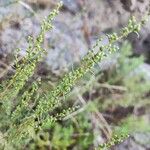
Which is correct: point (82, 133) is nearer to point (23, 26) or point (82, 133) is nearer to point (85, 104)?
point (85, 104)

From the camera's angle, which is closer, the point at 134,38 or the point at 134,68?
the point at 134,68

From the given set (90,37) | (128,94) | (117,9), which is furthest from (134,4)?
(128,94)

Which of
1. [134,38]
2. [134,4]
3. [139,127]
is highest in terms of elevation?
[134,4]

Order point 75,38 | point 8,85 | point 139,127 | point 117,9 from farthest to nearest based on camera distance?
point 117,9 → point 75,38 → point 139,127 → point 8,85

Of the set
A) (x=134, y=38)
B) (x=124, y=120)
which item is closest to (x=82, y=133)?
(x=124, y=120)

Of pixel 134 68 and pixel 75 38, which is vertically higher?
pixel 75 38

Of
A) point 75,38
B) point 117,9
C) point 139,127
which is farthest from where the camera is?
point 117,9
